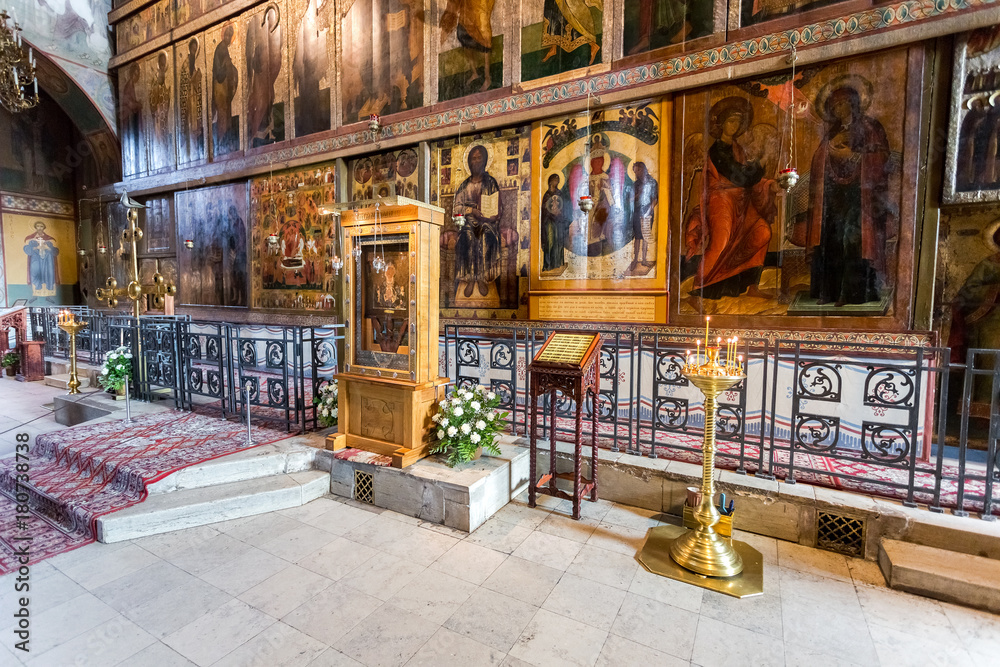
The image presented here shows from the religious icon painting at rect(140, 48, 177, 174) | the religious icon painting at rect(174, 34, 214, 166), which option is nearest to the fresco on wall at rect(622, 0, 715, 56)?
the religious icon painting at rect(174, 34, 214, 166)

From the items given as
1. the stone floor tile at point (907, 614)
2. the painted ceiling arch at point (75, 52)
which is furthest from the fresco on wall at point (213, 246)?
the stone floor tile at point (907, 614)

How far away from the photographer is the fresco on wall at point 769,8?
4793 mm

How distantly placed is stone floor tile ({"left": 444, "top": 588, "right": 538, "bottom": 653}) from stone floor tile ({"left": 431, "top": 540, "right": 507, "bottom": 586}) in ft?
0.61

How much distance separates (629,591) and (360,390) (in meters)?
2.94

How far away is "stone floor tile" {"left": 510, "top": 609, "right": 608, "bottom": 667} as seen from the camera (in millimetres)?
2232

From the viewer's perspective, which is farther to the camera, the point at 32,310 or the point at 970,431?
the point at 32,310

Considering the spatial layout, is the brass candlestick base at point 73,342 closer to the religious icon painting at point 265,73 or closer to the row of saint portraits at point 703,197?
the row of saint portraits at point 703,197

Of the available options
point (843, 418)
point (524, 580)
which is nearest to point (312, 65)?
point (524, 580)

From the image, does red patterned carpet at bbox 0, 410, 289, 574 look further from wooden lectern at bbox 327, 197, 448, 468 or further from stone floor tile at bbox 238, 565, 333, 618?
stone floor tile at bbox 238, 565, 333, 618

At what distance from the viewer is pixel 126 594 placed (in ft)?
8.91

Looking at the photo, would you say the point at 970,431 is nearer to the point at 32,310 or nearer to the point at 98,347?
the point at 98,347

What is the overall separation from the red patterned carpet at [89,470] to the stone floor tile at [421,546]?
85.4 inches

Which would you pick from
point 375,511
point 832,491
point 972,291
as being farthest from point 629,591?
point 972,291

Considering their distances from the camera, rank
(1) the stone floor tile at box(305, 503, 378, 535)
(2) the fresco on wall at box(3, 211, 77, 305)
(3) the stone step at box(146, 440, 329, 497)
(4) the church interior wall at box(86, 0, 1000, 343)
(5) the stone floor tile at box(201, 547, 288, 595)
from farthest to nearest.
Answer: (2) the fresco on wall at box(3, 211, 77, 305) < (4) the church interior wall at box(86, 0, 1000, 343) < (3) the stone step at box(146, 440, 329, 497) < (1) the stone floor tile at box(305, 503, 378, 535) < (5) the stone floor tile at box(201, 547, 288, 595)
